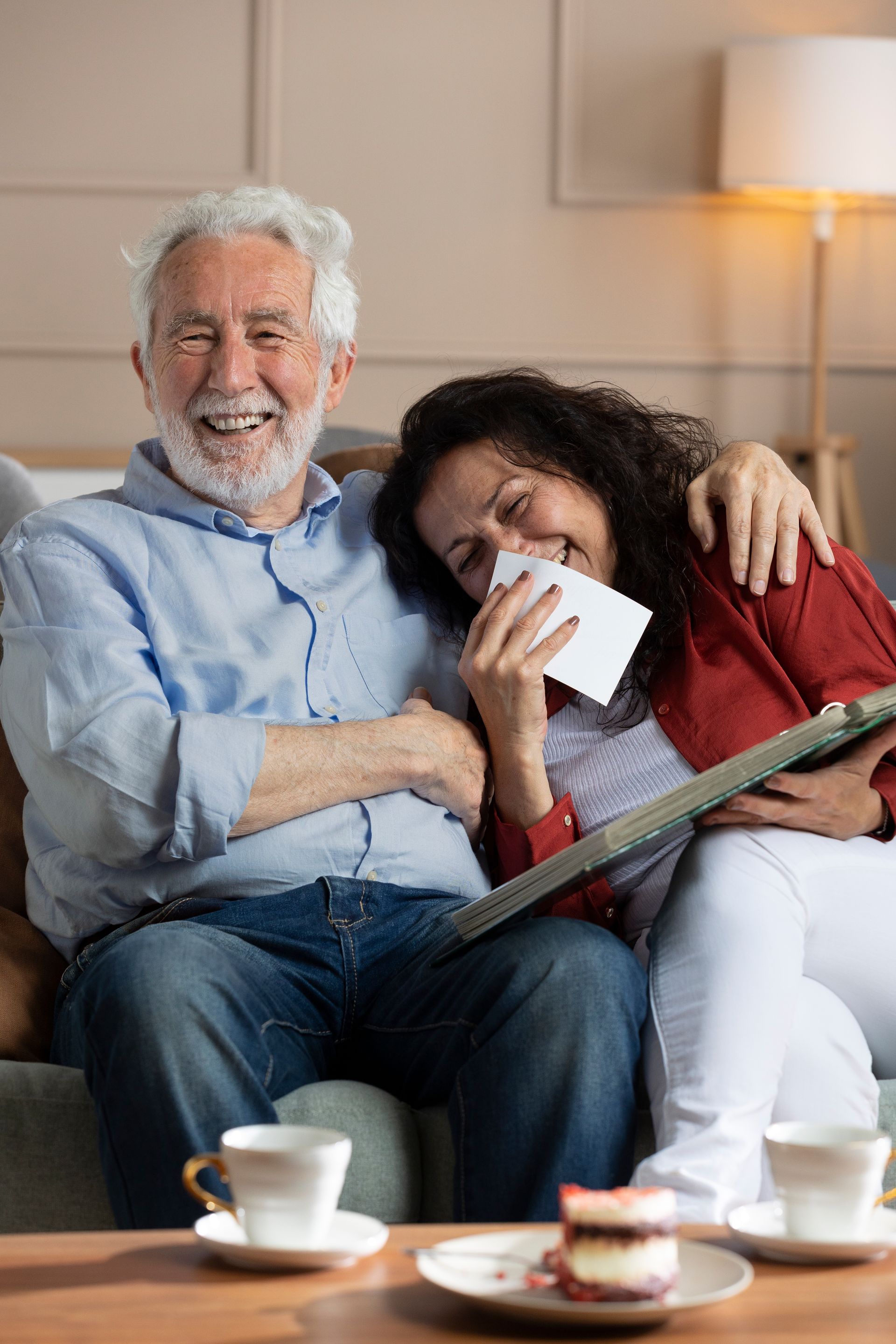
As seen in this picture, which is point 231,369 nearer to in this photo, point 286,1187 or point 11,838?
point 11,838

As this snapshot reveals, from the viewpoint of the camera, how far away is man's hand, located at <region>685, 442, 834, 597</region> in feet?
4.71

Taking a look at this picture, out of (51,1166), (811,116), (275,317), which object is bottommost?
(51,1166)

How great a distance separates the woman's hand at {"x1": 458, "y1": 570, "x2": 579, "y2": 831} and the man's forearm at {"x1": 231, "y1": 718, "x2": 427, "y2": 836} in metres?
0.09

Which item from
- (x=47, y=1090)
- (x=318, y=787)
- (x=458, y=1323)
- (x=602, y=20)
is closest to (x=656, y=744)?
(x=318, y=787)

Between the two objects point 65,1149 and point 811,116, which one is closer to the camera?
point 65,1149

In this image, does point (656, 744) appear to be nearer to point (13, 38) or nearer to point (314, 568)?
point (314, 568)

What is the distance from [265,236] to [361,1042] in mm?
940

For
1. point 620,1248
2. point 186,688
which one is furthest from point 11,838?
point 620,1248

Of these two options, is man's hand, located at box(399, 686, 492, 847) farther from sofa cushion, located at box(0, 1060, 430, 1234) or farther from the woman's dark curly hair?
sofa cushion, located at box(0, 1060, 430, 1234)

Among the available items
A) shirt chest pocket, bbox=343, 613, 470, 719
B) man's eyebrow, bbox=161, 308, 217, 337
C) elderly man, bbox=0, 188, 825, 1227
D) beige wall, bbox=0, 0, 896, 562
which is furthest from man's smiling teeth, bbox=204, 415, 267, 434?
beige wall, bbox=0, 0, 896, 562

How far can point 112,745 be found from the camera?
126cm

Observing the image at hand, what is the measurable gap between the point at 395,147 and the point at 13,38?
99cm

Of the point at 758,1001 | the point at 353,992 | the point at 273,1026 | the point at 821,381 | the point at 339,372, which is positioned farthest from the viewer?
the point at 821,381

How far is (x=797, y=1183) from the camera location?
723 mm
